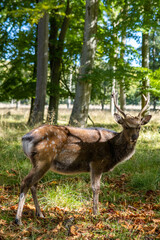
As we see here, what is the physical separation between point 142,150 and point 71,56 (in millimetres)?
7627

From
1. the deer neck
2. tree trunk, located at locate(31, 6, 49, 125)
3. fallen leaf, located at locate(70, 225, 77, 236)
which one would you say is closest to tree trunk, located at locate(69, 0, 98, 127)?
tree trunk, located at locate(31, 6, 49, 125)

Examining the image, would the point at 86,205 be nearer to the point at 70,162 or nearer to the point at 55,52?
the point at 70,162

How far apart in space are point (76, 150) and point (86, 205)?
1.00 m

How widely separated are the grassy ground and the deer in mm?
235

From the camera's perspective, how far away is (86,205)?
4.29 meters

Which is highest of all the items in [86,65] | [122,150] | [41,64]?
[41,64]

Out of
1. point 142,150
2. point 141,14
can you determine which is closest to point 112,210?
point 142,150

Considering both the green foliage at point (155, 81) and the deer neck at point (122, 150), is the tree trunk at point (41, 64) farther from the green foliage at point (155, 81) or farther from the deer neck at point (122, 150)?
the deer neck at point (122, 150)

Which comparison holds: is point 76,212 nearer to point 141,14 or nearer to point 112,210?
point 112,210

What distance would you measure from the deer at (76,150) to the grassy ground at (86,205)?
235 millimetres


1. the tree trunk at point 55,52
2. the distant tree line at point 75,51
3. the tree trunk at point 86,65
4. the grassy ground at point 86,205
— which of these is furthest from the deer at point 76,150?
the tree trunk at point 55,52

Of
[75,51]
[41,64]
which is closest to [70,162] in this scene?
[41,64]

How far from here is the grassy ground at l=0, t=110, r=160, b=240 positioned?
3389mm

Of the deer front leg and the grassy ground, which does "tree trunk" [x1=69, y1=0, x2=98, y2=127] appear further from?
the deer front leg
